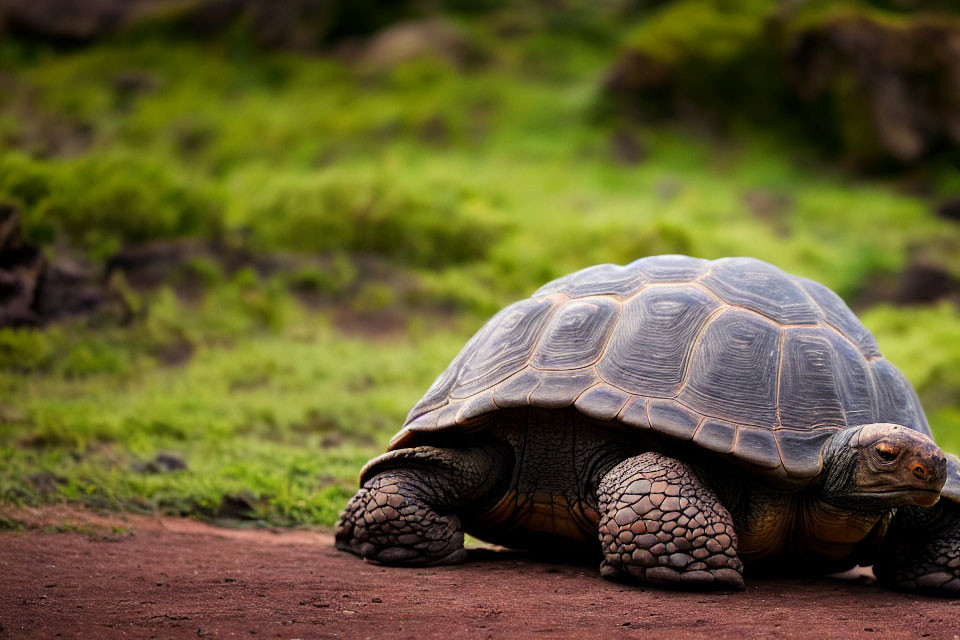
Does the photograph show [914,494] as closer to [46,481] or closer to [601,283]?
[601,283]

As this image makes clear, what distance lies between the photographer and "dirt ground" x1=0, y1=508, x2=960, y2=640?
249cm

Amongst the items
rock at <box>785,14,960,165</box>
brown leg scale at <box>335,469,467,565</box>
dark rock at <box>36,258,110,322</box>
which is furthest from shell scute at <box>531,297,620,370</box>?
rock at <box>785,14,960,165</box>

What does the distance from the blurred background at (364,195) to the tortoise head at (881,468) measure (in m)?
2.40

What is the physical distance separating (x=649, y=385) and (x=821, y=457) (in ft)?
2.07

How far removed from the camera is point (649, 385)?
332cm

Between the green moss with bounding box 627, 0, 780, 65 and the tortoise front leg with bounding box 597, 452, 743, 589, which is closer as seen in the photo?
the tortoise front leg with bounding box 597, 452, 743, 589

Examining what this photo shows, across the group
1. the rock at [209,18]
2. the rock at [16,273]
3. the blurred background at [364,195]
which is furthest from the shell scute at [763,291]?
the rock at [209,18]

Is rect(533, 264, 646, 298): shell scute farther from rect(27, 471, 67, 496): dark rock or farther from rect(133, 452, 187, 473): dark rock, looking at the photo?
rect(27, 471, 67, 496): dark rock

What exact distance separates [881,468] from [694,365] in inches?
27.6

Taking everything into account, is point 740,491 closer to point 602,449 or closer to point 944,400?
point 602,449

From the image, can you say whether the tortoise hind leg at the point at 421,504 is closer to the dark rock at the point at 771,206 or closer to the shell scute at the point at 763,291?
the shell scute at the point at 763,291

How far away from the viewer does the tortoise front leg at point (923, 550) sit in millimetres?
3463

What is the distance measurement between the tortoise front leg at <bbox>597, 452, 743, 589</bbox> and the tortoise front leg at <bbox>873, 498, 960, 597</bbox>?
853 mm

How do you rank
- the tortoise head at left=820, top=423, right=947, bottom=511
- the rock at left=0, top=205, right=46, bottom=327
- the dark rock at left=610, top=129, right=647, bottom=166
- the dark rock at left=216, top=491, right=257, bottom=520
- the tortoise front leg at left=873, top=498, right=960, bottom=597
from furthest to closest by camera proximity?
1. the dark rock at left=610, top=129, right=647, bottom=166
2. the rock at left=0, top=205, right=46, bottom=327
3. the dark rock at left=216, top=491, right=257, bottom=520
4. the tortoise front leg at left=873, top=498, right=960, bottom=597
5. the tortoise head at left=820, top=423, right=947, bottom=511
